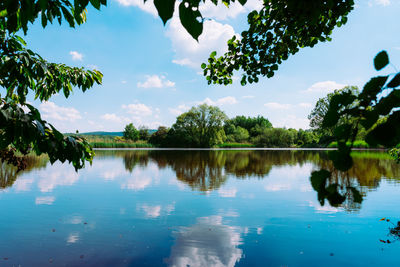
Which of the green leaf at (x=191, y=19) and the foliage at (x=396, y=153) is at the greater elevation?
the green leaf at (x=191, y=19)

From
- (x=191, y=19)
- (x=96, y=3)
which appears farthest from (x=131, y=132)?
(x=191, y=19)

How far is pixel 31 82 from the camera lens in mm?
3262

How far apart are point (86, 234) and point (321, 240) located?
491 cm

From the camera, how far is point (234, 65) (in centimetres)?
410

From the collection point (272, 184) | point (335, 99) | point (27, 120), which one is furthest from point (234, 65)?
point (272, 184)

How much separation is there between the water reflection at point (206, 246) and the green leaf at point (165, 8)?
4.32 m

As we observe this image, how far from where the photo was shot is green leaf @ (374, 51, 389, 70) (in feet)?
2.30

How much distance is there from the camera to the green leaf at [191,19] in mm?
933

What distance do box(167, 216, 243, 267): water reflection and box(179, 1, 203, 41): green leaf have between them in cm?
426

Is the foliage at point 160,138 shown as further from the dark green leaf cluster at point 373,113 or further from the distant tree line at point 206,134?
the dark green leaf cluster at point 373,113

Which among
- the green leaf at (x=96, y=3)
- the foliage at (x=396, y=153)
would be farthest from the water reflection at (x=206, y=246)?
the green leaf at (x=96, y=3)

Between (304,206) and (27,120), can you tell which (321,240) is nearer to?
(304,206)

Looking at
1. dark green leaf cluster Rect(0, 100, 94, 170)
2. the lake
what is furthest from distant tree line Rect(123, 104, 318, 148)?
dark green leaf cluster Rect(0, 100, 94, 170)

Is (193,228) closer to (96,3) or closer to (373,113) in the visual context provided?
(96,3)
